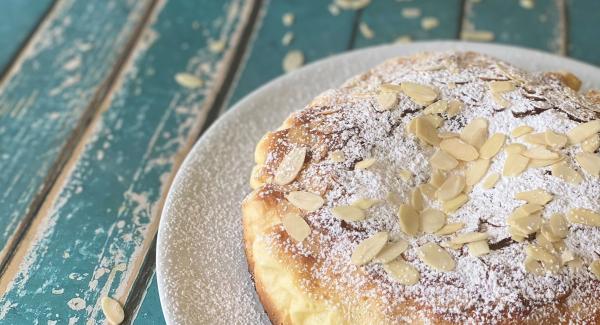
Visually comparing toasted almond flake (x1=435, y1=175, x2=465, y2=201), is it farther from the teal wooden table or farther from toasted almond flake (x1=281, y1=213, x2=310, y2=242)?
the teal wooden table

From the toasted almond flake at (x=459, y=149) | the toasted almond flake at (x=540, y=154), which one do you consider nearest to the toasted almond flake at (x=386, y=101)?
the toasted almond flake at (x=459, y=149)

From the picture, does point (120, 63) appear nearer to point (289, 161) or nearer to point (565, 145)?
point (289, 161)

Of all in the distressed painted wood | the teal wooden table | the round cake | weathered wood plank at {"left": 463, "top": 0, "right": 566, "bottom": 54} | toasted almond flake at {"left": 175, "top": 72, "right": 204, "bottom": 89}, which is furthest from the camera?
weathered wood plank at {"left": 463, "top": 0, "right": 566, "bottom": 54}

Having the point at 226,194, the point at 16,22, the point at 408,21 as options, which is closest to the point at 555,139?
the point at 226,194

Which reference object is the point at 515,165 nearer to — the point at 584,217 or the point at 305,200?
the point at 584,217

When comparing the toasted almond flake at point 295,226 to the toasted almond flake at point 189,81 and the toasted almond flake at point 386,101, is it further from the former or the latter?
the toasted almond flake at point 189,81

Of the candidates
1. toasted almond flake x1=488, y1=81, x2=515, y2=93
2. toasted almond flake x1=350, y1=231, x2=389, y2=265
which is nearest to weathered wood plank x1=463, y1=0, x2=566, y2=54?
toasted almond flake x1=488, y1=81, x2=515, y2=93
